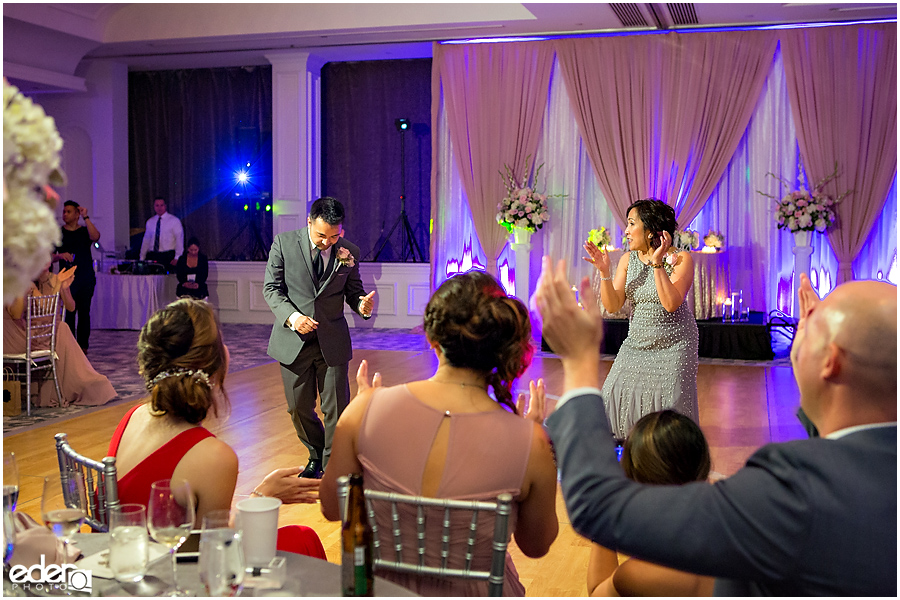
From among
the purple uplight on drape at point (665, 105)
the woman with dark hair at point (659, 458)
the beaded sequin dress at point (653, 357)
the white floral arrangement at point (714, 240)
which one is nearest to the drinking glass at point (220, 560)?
the woman with dark hair at point (659, 458)

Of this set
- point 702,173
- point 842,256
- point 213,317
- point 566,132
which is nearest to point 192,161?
point 566,132

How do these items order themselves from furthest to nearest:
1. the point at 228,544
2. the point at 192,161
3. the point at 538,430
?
the point at 192,161
the point at 538,430
the point at 228,544

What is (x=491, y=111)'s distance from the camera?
10039 mm

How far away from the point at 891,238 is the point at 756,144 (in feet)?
5.88

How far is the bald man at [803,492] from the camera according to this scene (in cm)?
108

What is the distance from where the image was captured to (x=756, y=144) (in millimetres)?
9344

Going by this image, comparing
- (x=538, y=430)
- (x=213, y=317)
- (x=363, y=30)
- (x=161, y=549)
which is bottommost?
(x=161, y=549)

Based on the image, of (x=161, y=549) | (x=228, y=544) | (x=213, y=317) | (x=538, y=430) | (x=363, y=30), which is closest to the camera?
(x=228, y=544)

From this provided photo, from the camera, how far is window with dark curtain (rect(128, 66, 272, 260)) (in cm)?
1201

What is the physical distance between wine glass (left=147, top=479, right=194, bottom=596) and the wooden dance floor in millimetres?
1875

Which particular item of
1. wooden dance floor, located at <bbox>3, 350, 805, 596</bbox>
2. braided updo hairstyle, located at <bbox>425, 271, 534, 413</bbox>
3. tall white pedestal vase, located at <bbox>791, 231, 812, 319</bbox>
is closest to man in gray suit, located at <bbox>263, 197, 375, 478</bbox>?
wooden dance floor, located at <bbox>3, 350, 805, 596</bbox>

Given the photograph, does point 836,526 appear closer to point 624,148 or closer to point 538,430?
point 538,430

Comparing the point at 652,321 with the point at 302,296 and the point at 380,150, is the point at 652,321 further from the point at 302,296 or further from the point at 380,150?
the point at 380,150

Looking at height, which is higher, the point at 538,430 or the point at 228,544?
the point at 538,430
